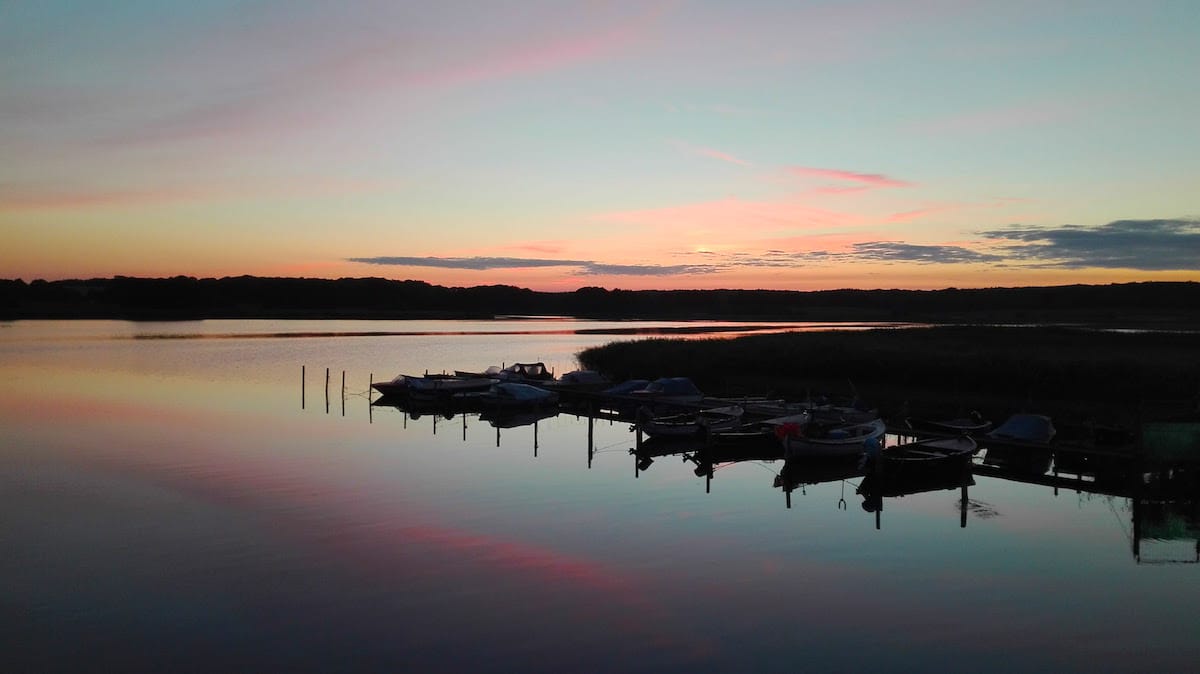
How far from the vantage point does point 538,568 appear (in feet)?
46.0

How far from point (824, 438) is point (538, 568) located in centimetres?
1200

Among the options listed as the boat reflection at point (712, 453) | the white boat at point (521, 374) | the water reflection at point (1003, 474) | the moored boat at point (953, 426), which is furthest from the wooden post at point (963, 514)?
the white boat at point (521, 374)

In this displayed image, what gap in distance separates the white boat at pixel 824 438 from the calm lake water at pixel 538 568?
4.06 ft

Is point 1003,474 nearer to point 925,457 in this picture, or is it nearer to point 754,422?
point 925,457

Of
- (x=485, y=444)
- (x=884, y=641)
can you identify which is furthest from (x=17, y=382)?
(x=884, y=641)

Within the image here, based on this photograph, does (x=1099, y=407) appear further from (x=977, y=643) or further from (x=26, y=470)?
(x=26, y=470)

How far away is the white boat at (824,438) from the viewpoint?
23.2m

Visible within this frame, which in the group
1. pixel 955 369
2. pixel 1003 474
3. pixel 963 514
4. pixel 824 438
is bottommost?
pixel 1003 474

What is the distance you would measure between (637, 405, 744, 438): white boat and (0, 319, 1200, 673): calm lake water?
2.44m

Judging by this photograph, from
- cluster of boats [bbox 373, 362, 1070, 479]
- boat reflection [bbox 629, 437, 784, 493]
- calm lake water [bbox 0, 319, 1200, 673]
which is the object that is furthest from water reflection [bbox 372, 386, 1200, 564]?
calm lake water [bbox 0, 319, 1200, 673]

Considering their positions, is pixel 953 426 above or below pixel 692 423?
above

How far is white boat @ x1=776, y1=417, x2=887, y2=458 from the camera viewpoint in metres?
23.2

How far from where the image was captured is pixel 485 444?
28328 millimetres

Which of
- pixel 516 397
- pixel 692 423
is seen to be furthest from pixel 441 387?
pixel 692 423
